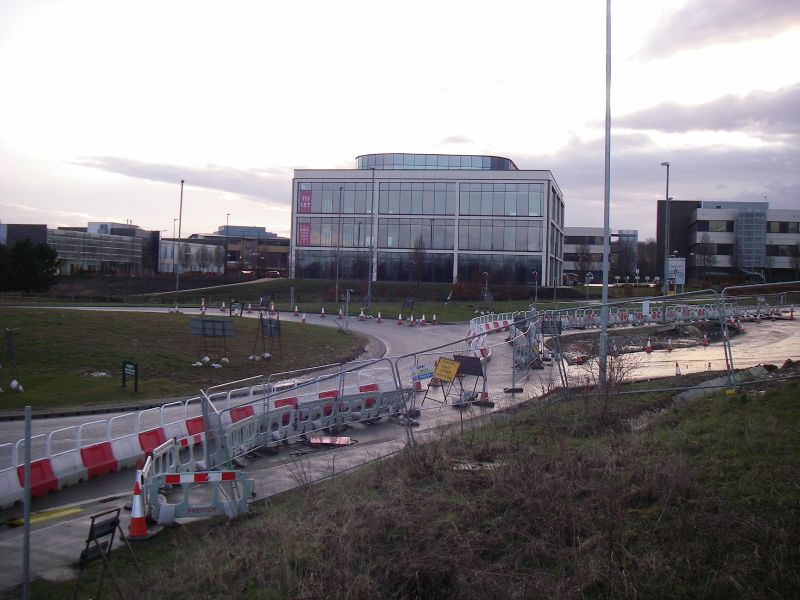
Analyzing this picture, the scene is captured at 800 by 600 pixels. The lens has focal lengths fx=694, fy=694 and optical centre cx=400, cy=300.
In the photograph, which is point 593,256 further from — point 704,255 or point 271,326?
point 271,326

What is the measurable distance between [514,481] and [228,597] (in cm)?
329

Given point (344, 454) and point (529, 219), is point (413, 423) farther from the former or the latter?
point (529, 219)

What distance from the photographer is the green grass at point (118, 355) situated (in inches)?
832

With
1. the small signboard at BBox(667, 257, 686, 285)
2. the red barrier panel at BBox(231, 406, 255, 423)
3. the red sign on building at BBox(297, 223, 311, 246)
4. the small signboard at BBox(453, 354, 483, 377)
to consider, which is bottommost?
the red barrier panel at BBox(231, 406, 255, 423)

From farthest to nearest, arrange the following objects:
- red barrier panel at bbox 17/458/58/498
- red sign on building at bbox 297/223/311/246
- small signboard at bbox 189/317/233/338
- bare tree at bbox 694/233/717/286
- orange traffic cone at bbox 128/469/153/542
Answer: red sign on building at bbox 297/223/311/246, bare tree at bbox 694/233/717/286, small signboard at bbox 189/317/233/338, red barrier panel at bbox 17/458/58/498, orange traffic cone at bbox 128/469/153/542

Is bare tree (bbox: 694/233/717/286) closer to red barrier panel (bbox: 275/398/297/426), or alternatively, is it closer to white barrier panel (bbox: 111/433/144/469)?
red barrier panel (bbox: 275/398/297/426)

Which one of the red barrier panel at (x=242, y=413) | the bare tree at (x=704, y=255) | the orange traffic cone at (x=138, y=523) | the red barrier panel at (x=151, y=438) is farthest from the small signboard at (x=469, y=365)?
the bare tree at (x=704, y=255)

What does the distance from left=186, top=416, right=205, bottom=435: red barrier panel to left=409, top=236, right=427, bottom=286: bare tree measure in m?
60.7

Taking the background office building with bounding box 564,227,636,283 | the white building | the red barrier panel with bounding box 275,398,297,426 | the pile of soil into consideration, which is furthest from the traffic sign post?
the white building

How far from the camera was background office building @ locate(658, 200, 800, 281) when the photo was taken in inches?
1567

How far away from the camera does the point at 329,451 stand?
42.8 ft

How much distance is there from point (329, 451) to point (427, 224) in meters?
68.7

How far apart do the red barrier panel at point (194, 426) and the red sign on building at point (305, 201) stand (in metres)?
71.6

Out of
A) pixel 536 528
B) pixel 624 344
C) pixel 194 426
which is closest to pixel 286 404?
pixel 194 426
